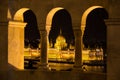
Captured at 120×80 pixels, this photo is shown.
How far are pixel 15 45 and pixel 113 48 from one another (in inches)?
179

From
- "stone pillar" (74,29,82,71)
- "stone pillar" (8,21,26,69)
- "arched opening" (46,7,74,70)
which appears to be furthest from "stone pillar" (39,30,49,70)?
"arched opening" (46,7,74,70)

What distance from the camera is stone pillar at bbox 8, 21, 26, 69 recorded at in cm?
1508

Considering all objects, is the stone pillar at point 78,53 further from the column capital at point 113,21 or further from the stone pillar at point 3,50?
the stone pillar at point 3,50

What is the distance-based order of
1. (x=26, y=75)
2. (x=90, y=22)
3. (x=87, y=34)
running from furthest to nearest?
1. (x=87, y=34)
2. (x=90, y=22)
3. (x=26, y=75)

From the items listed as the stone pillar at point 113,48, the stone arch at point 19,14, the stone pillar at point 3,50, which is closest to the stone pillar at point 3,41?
the stone pillar at point 3,50

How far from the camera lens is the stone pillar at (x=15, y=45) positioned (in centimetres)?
1508

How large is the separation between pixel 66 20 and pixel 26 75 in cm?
2486

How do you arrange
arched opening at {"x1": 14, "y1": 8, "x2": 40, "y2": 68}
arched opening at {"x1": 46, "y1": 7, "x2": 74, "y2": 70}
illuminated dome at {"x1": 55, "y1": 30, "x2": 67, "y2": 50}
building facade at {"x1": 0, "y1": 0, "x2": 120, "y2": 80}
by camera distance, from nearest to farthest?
building facade at {"x1": 0, "y1": 0, "x2": 120, "y2": 80}
arched opening at {"x1": 14, "y1": 8, "x2": 40, "y2": 68}
arched opening at {"x1": 46, "y1": 7, "x2": 74, "y2": 70}
illuminated dome at {"x1": 55, "y1": 30, "x2": 67, "y2": 50}

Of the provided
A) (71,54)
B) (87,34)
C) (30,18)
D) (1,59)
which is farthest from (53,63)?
(1,59)

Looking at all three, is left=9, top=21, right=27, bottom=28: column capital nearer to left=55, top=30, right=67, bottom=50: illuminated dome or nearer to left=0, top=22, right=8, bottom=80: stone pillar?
left=0, top=22, right=8, bottom=80: stone pillar

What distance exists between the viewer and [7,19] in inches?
588

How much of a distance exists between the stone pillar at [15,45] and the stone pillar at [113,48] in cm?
434

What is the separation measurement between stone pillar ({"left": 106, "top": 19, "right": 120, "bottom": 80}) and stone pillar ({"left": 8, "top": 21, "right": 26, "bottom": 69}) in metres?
4.34

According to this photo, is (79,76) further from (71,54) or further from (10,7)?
(71,54)
